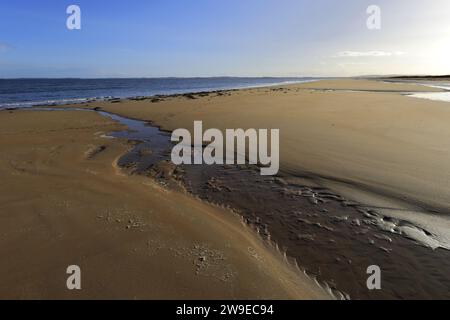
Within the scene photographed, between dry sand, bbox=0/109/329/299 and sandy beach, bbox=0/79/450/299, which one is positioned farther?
sandy beach, bbox=0/79/450/299

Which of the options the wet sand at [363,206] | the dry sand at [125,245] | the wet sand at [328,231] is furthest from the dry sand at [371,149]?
the dry sand at [125,245]

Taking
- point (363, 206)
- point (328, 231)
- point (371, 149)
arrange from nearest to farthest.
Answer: point (328, 231), point (363, 206), point (371, 149)

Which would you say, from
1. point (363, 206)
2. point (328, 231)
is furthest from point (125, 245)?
point (363, 206)

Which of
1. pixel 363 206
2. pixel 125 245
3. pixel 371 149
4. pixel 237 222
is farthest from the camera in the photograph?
pixel 371 149

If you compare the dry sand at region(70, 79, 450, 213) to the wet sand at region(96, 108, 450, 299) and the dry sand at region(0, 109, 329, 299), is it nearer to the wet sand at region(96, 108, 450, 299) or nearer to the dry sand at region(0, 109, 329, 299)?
the wet sand at region(96, 108, 450, 299)

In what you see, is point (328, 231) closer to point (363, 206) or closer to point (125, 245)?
point (363, 206)

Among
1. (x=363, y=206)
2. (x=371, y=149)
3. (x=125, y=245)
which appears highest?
(x=371, y=149)

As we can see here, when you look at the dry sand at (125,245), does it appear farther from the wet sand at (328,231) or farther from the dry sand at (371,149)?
the dry sand at (371,149)

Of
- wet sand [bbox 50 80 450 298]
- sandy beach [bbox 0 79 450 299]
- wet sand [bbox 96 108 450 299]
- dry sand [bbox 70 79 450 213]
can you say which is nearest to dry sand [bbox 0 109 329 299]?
sandy beach [bbox 0 79 450 299]
